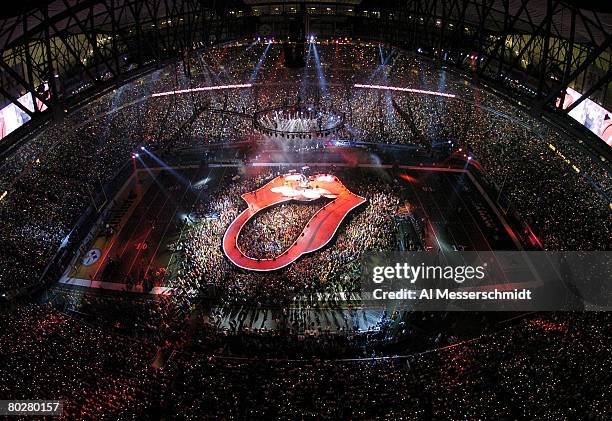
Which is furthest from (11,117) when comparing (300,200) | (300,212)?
(300,212)

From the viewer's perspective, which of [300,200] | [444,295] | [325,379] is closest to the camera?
[325,379]

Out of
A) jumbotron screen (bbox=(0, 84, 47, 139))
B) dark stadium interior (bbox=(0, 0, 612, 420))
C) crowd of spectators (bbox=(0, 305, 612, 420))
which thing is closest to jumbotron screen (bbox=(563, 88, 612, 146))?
dark stadium interior (bbox=(0, 0, 612, 420))

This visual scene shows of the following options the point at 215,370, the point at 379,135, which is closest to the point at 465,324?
the point at 215,370

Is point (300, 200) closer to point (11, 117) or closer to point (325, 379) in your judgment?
point (325, 379)

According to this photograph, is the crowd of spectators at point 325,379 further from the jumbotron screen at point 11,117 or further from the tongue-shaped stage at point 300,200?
the jumbotron screen at point 11,117

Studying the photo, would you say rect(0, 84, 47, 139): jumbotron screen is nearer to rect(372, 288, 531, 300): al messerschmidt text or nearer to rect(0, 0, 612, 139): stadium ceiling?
rect(0, 0, 612, 139): stadium ceiling
